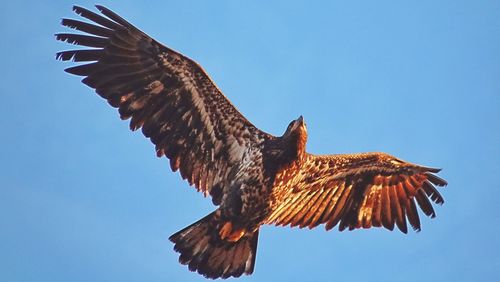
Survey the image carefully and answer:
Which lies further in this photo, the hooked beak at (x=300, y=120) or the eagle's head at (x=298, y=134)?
the hooked beak at (x=300, y=120)

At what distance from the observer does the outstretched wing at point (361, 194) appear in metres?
16.8

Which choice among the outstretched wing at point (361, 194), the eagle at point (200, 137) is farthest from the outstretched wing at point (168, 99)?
the outstretched wing at point (361, 194)

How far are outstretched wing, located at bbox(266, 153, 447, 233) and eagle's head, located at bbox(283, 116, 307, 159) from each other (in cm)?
95

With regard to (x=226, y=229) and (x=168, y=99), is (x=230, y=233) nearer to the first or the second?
(x=226, y=229)

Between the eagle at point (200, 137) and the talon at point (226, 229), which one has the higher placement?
the eagle at point (200, 137)

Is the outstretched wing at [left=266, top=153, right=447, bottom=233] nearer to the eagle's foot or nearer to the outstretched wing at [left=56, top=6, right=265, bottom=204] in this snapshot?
the eagle's foot

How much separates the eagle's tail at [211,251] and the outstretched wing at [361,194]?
0.96 meters

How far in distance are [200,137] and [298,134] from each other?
5.10 ft

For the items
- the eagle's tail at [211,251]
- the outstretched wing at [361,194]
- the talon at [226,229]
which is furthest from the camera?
the outstretched wing at [361,194]

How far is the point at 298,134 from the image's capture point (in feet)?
50.5

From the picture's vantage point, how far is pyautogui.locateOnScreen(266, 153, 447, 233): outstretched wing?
16750mm

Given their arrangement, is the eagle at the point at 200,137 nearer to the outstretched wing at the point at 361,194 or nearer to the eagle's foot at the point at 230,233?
the eagle's foot at the point at 230,233

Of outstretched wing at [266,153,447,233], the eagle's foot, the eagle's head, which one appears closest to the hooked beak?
the eagle's head


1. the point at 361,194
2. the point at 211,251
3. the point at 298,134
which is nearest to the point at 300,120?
the point at 298,134
